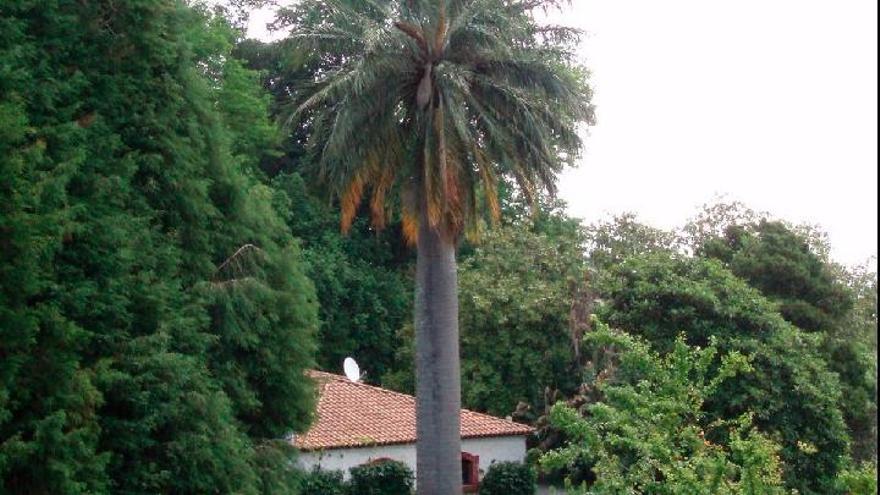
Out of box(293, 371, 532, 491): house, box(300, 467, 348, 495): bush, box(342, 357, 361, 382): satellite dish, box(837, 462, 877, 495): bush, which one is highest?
box(342, 357, 361, 382): satellite dish

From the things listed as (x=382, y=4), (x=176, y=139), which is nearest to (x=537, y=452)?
(x=382, y=4)

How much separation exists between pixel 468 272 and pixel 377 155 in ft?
54.1

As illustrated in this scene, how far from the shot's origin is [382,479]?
31469 millimetres

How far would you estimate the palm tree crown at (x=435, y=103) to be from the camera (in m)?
23.1

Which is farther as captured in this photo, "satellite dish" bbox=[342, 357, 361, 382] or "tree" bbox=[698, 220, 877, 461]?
"satellite dish" bbox=[342, 357, 361, 382]

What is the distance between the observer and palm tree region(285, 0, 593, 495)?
23.1m

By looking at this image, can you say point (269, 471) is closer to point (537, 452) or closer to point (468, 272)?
point (537, 452)

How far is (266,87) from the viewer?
44156 mm

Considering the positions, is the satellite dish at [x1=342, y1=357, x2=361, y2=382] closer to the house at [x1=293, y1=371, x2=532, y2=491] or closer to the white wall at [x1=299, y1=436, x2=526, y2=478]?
the house at [x1=293, y1=371, x2=532, y2=491]

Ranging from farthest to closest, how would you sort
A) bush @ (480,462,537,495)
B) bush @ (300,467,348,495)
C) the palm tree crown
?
1. bush @ (480,462,537,495)
2. bush @ (300,467,348,495)
3. the palm tree crown

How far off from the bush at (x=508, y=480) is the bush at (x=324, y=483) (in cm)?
552

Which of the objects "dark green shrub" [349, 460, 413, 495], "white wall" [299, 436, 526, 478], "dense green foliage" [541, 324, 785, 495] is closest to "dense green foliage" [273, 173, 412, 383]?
"white wall" [299, 436, 526, 478]

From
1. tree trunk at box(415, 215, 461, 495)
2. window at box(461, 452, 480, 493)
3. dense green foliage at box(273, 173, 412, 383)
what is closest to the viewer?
tree trunk at box(415, 215, 461, 495)

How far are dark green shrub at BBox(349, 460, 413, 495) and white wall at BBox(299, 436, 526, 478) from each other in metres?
0.49
